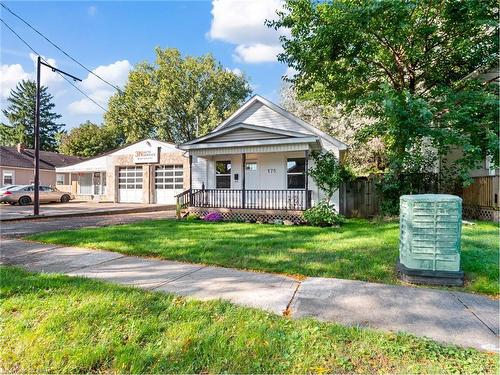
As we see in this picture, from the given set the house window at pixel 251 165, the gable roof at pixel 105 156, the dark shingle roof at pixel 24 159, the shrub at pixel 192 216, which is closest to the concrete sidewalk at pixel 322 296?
the shrub at pixel 192 216

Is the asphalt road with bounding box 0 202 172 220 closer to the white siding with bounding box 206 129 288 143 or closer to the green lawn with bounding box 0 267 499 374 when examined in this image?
the white siding with bounding box 206 129 288 143

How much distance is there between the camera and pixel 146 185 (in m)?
20.8

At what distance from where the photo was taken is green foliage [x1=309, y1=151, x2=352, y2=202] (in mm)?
11227

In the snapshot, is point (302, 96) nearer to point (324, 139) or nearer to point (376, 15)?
point (324, 139)

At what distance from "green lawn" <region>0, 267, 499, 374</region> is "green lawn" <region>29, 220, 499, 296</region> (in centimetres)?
189

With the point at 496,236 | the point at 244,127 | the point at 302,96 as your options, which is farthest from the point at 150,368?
the point at 302,96

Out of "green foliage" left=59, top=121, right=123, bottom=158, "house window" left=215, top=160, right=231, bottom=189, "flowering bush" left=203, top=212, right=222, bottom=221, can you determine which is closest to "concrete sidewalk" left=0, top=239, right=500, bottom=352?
"flowering bush" left=203, top=212, right=222, bottom=221

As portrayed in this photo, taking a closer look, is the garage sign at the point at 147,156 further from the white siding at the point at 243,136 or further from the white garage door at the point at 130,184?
the white siding at the point at 243,136

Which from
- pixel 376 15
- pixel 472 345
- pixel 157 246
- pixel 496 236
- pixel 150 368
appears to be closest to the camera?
pixel 150 368

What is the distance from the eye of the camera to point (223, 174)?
45.8ft

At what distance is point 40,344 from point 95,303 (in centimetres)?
75

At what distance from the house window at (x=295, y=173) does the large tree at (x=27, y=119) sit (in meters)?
52.0

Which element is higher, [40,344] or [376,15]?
[376,15]

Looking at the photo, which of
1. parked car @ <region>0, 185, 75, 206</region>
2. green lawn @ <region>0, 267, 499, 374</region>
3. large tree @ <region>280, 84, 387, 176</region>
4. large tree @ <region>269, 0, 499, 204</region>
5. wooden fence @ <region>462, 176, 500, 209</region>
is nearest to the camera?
green lawn @ <region>0, 267, 499, 374</region>
